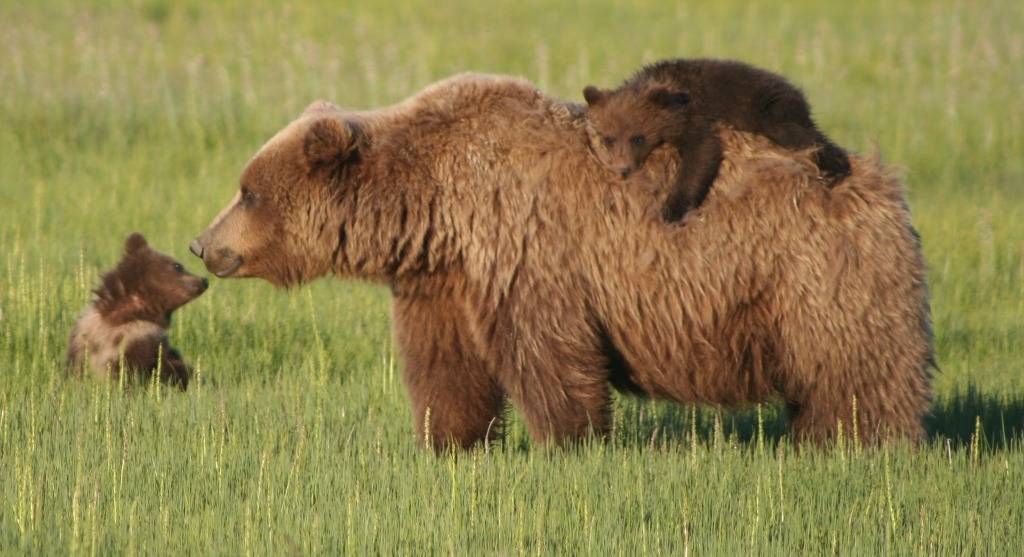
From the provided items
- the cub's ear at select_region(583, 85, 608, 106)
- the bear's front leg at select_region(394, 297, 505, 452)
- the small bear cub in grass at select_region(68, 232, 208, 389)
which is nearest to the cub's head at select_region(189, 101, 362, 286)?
the bear's front leg at select_region(394, 297, 505, 452)

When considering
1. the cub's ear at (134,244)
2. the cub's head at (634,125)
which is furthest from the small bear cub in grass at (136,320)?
the cub's head at (634,125)

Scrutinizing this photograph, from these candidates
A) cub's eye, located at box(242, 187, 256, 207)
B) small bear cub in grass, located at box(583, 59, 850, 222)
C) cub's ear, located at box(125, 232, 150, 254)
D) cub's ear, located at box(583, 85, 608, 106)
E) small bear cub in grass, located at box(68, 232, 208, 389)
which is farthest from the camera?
cub's ear, located at box(125, 232, 150, 254)

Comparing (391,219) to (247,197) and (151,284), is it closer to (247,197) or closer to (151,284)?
(247,197)

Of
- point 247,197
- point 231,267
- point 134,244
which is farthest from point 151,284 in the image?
point 247,197

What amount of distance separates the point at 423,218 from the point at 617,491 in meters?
1.54

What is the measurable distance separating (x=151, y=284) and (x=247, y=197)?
2.21 meters

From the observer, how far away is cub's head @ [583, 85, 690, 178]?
673 centimetres

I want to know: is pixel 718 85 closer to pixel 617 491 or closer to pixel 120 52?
pixel 617 491

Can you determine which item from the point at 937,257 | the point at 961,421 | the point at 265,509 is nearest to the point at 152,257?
the point at 265,509

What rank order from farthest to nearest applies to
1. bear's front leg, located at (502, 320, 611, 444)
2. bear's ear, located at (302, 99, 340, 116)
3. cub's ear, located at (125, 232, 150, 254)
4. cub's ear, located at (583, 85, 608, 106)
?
cub's ear, located at (125, 232, 150, 254) → cub's ear, located at (583, 85, 608, 106) → bear's ear, located at (302, 99, 340, 116) → bear's front leg, located at (502, 320, 611, 444)

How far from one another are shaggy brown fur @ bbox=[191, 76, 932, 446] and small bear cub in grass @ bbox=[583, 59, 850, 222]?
0.07m

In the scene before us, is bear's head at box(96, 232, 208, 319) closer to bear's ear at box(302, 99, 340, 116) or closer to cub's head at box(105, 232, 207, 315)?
cub's head at box(105, 232, 207, 315)

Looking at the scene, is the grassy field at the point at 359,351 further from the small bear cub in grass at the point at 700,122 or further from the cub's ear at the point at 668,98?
the cub's ear at the point at 668,98

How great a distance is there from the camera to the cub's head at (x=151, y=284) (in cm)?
895
